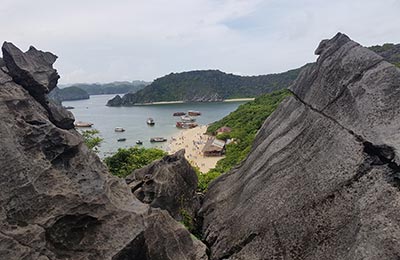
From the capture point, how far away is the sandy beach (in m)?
56.5

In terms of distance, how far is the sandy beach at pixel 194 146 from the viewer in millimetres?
56456

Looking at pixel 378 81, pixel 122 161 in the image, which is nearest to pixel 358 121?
pixel 378 81

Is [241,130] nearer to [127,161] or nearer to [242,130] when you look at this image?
[242,130]

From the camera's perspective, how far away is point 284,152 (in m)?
11.8

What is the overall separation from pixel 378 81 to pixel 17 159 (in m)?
8.75

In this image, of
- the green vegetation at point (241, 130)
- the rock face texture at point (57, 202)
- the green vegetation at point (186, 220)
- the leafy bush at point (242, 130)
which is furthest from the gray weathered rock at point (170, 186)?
the green vegetation at point (241, 130)

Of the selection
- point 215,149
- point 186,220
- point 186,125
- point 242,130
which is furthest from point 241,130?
point 186,220

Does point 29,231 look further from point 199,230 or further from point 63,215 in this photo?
point 199,230

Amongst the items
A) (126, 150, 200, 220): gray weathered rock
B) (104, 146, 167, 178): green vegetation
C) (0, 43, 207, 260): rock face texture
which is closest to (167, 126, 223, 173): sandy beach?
(104, 146, 167, 178): green vegetation

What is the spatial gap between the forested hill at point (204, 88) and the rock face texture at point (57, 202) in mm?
164171

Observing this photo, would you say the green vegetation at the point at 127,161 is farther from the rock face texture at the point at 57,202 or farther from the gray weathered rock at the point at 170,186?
the rock face texture at the point at 57,202

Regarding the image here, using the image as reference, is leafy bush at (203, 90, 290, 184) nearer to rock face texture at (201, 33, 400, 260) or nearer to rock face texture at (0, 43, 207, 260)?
rock face texture at (201, 33, 400, 260)

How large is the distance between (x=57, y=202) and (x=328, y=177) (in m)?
6.32

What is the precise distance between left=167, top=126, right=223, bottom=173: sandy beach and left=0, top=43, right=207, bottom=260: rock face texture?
40.7 meters
